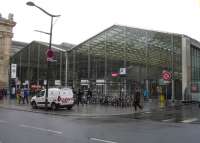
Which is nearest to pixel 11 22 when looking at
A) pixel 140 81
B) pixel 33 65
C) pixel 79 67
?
pixel 33 65

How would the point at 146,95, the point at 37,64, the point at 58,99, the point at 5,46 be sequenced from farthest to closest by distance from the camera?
the point at 5,46, the point at 37,64, the point at 146,95, the point at 58,99

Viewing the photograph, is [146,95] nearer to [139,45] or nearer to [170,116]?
[139,45]

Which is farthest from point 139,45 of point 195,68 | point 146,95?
point 195,68

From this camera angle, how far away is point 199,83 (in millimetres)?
37844

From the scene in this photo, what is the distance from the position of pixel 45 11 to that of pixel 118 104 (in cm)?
1111

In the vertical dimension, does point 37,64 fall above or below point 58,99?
above

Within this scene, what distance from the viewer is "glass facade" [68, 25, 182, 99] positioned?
3816cm

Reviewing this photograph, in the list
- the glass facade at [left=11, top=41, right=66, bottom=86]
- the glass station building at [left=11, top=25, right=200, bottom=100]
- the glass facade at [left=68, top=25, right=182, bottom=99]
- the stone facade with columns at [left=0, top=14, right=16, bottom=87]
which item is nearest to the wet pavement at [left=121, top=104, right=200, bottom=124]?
the glass station building at [left=11, top=25, right=200, bottom=100]

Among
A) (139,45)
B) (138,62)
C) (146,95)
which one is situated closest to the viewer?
(146,95)

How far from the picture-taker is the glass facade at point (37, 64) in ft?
151

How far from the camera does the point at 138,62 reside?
3875 centimetres

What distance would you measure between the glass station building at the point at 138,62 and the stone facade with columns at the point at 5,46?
18.1 meters

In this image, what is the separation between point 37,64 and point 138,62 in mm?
17105

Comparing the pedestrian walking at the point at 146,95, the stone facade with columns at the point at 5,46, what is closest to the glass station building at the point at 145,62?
the pedestrian walking at the point at 146,95
